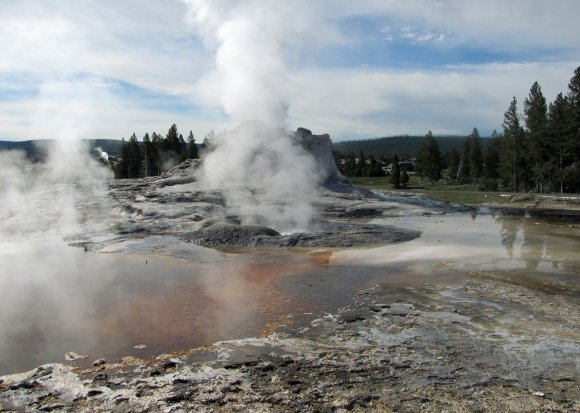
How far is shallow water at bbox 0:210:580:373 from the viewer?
7422 millimetres

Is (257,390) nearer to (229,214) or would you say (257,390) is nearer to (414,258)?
(414,258)

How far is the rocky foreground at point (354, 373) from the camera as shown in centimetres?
519

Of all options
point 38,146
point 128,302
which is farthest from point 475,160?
point 38,146

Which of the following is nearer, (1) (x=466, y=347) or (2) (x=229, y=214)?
(1) (x=466, y=347)

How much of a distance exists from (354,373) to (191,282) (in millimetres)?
5922

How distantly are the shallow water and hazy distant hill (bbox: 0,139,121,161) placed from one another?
2669cm

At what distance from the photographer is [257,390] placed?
546cm

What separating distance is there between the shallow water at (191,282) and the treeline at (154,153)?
34.9 m

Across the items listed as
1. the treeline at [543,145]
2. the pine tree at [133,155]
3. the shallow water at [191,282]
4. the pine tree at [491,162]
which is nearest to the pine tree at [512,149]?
the treeline at [543,145]

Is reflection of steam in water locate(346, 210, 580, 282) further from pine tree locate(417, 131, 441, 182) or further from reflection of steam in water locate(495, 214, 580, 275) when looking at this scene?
pine tree locate(417, 131, 441, 182)

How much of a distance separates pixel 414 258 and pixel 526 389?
8136 mm

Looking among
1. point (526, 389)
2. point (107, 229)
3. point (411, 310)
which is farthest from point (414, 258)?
point (107, 229)

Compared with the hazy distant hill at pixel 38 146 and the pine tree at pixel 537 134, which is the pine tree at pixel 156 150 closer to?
the hazy distant hill at pixel 38 146

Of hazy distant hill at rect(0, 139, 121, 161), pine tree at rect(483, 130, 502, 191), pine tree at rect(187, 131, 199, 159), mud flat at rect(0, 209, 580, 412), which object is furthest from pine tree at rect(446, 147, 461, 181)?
mud flat at rect(0, 209, 580, 412)
